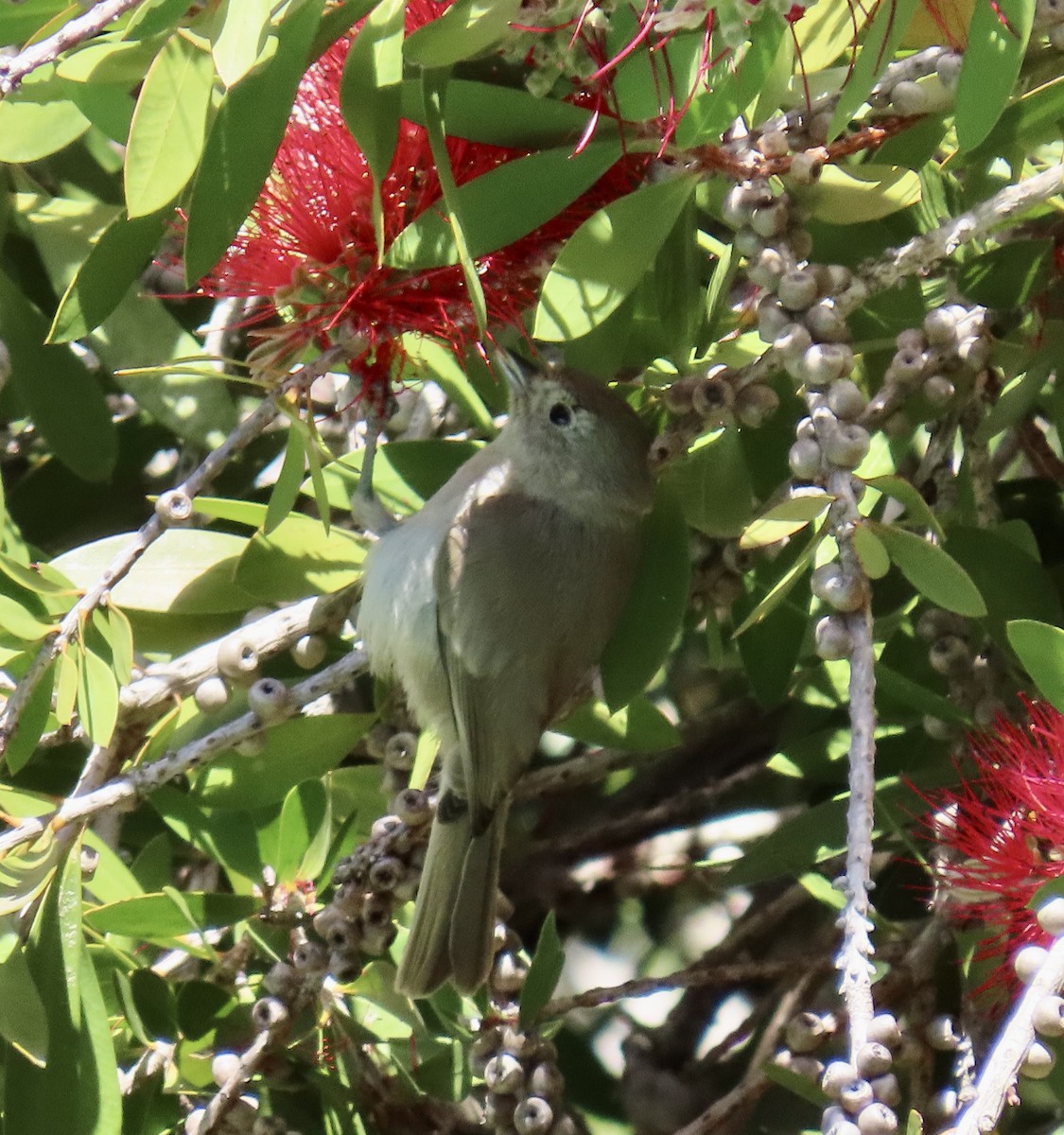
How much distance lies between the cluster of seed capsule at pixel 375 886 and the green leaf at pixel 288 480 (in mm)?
591

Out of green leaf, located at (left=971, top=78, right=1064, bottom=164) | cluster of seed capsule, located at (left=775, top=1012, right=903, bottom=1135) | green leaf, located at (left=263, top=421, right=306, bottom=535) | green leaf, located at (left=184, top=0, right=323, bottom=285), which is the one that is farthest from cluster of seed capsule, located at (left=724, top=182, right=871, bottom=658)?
green leaf, located at (left=263, top=421, right=306, bottom=535)

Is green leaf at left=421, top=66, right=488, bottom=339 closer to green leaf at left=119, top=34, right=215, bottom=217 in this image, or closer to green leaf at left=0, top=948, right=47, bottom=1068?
green leaf at left=119, top=34, right=215, bottom=217

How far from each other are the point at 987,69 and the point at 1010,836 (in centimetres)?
102

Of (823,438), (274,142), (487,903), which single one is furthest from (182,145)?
(487,903)

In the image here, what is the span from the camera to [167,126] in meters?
1.53

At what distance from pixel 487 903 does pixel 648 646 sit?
596mm

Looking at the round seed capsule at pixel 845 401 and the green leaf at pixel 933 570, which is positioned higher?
the round seed capsule at pixel 845 401

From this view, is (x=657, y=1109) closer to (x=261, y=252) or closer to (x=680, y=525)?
(x=680, y=525)

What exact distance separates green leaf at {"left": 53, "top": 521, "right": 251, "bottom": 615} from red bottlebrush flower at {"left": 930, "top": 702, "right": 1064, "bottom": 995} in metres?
1.16

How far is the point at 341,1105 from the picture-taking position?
2.31 m

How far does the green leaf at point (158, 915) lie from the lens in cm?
206

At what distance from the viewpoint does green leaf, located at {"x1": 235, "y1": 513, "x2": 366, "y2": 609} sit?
2299 mm

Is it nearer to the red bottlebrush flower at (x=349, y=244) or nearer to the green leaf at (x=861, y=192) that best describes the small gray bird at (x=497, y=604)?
the red bottlebrush flower at (x=349, y=244)

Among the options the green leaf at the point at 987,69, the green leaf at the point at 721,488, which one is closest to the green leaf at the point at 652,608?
the green leaf at the point at 721,488
